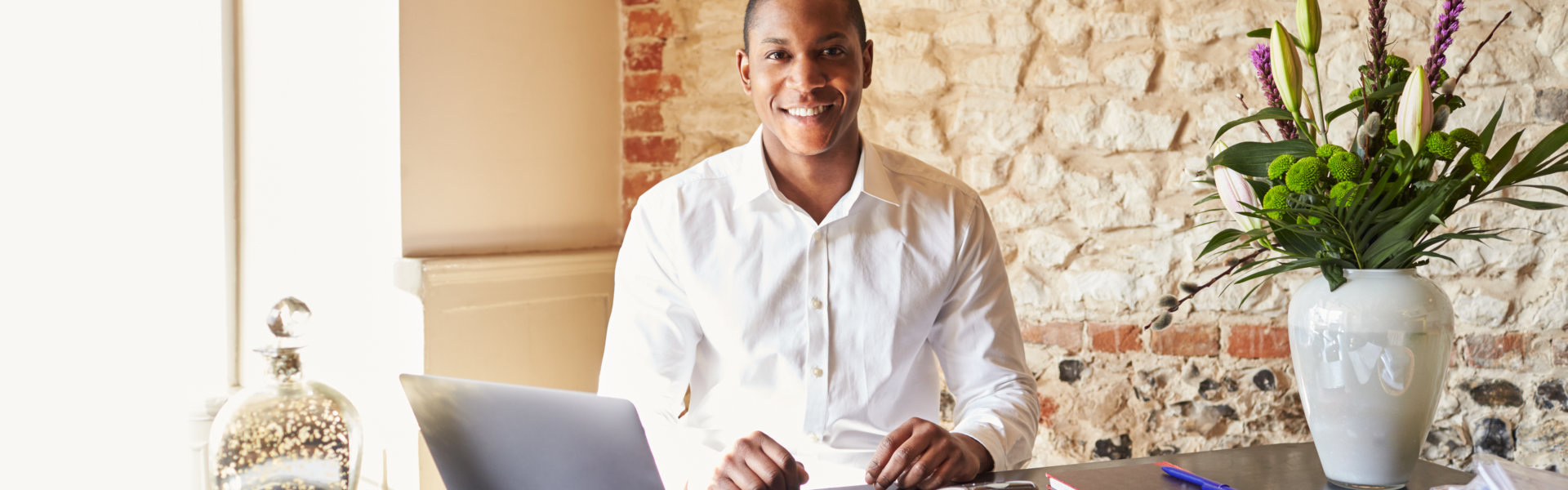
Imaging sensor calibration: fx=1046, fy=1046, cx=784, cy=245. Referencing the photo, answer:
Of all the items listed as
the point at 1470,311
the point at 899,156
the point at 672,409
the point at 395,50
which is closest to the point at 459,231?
the point at 395,50

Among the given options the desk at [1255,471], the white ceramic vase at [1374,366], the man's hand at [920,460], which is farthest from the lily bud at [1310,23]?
the man's hand at [920,460]

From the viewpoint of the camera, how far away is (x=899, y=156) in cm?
179

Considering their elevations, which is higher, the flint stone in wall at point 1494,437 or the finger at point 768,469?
the finger at point 768,469

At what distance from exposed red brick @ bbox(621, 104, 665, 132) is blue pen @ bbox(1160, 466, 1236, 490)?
6.39ft

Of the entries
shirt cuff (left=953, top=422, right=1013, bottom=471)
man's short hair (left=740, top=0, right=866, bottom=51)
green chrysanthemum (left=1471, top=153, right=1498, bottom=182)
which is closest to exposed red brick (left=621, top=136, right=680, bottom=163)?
man's short hair (left=740, top=0, right=866, bottom=51)

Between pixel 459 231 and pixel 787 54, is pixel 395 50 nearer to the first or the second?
pixel 459 231

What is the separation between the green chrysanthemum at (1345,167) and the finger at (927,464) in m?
0.51

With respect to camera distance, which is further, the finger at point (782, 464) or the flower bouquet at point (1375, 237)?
the finger at point (782, 464)

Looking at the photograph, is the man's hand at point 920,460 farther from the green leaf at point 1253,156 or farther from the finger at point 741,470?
the green leaf at point 1253,156

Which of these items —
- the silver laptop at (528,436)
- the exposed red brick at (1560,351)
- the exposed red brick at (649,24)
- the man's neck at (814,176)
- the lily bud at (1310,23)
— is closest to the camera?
the silver laptop at (528,436)

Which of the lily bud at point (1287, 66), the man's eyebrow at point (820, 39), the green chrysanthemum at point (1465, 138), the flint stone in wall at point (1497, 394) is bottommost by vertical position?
the flint stone in wall at point (1497, 394)

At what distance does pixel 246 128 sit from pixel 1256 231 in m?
2.12

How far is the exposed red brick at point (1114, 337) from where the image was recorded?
2.36 meters

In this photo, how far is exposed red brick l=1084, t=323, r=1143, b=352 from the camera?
2.36 metres
